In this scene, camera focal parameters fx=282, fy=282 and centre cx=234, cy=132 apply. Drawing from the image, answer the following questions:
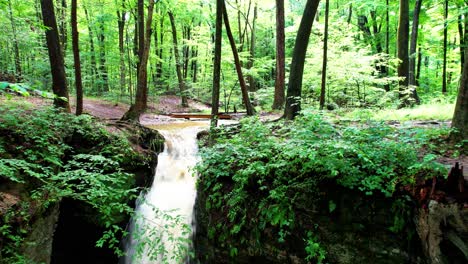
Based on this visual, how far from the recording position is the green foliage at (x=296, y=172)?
3.94 metres

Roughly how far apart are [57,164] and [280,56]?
1083cm

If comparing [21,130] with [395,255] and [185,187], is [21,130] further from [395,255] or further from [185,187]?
[395,255]

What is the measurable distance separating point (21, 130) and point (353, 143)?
20.2 ft

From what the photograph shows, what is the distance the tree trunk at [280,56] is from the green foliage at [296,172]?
817 centimetres

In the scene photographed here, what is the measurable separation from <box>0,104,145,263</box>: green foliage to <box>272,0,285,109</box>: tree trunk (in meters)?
8.27

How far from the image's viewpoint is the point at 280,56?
44.4 feet

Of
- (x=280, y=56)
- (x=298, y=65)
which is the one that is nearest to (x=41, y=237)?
(x=298, y=65)

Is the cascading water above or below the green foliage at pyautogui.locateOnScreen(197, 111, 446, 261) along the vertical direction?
below

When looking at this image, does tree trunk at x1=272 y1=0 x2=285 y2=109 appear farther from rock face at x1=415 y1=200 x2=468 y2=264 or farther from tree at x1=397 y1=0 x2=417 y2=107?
rock face at x1=415 y1=200 x2=468 y2=264

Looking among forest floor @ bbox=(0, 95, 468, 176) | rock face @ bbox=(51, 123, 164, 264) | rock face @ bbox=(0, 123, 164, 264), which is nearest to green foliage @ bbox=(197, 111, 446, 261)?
forest floor @ bbox=(0, 95, 468, 176)

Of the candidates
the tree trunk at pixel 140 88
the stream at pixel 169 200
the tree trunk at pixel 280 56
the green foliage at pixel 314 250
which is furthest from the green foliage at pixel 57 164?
the tree trunk at pixel 280 56

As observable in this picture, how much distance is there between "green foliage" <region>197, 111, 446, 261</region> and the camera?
3943 millimetres

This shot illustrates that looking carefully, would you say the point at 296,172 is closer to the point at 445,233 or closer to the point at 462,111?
the point at 445,233

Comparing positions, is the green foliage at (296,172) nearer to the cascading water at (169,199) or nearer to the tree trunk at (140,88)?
the cascading water at (169,199)
